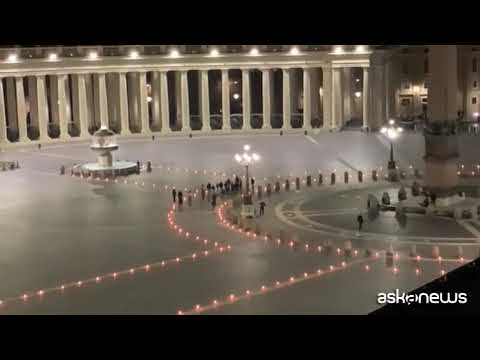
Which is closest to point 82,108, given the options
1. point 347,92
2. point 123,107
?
point 123,107

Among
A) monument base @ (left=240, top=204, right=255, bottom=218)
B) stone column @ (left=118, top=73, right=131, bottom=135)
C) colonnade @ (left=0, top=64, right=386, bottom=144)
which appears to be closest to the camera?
monument base @ (left=240, top=204, right=255, bottom=218)

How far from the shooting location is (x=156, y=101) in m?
75.4

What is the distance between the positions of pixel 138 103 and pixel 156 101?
168 centimetres

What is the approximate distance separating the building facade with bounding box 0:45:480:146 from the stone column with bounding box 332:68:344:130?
8 centimetres

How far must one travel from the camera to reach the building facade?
214 feet

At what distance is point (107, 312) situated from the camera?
21.0 meters

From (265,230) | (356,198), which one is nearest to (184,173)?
(356,198)

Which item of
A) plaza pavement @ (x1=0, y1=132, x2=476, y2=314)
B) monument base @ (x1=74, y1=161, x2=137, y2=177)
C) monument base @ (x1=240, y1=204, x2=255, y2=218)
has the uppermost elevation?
monument base @ (x1=74, y1=161, x2=137, y2=177)

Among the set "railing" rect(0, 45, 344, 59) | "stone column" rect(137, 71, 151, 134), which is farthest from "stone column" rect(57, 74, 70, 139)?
"stone column" rect(137, 71, 151, 134)

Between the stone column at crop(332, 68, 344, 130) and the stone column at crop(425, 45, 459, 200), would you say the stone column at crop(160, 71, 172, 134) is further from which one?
the stone column at crop(425, 45, 459, 200)

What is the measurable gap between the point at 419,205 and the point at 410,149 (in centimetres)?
2094

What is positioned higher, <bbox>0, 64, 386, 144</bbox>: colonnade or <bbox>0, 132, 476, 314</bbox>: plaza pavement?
<bbox>0, 64, 386, 144</bbox>: colonnade

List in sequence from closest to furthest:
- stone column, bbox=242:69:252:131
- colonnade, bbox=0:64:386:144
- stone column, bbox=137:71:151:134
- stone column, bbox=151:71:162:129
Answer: colonnade, bbox=0:64:386:144 < stone column, bbox=137:71:151:134 < stone column, bbox=242:69:252:131 < stone column, bbox=151:71:162:129

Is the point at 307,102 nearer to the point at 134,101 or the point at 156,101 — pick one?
the point at 156,101
